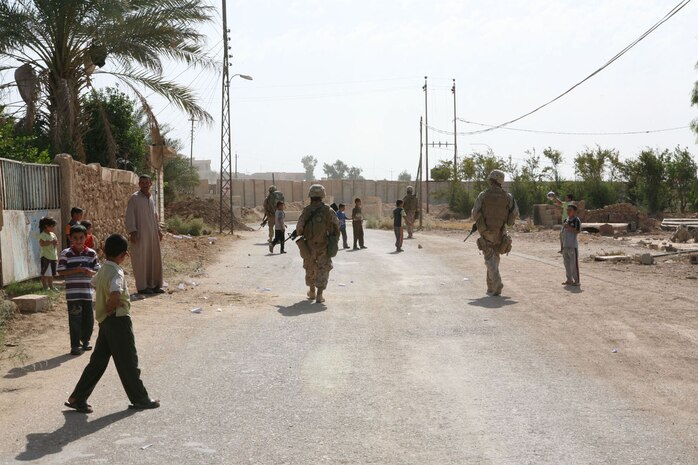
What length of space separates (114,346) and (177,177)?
46204 mm

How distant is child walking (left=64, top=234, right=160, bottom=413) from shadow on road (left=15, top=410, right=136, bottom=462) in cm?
12

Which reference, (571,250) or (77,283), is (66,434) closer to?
(77,283)

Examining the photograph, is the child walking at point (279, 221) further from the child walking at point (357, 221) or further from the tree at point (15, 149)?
the tree at point (15, 149)

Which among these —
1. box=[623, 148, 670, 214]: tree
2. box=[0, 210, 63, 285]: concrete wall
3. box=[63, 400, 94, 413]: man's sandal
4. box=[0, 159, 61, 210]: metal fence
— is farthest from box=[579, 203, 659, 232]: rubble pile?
box=[63, 400, 94, 413]: man's sandal

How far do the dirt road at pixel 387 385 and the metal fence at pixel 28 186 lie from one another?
2680 mm

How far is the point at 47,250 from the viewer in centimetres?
1184

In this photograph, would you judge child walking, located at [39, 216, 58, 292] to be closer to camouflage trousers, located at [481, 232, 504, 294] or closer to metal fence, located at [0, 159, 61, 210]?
metal fence, located at [0, 159, 61, 210]

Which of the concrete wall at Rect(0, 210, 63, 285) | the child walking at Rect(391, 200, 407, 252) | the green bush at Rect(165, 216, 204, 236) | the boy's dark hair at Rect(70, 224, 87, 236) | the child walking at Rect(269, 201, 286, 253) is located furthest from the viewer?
the green bush at Rect(165, 216, 204, 236)

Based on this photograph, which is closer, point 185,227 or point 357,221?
point 357,221

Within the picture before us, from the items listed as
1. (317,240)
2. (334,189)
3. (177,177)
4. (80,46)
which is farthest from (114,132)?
(334,189)

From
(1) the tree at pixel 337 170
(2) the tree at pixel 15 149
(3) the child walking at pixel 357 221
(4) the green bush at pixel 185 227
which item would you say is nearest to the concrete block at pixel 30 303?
(2) the tree at pixel 15 149

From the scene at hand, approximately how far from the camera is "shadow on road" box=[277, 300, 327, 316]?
11.0 metres

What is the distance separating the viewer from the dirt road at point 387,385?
514 cm

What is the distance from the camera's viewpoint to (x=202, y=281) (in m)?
15.1
